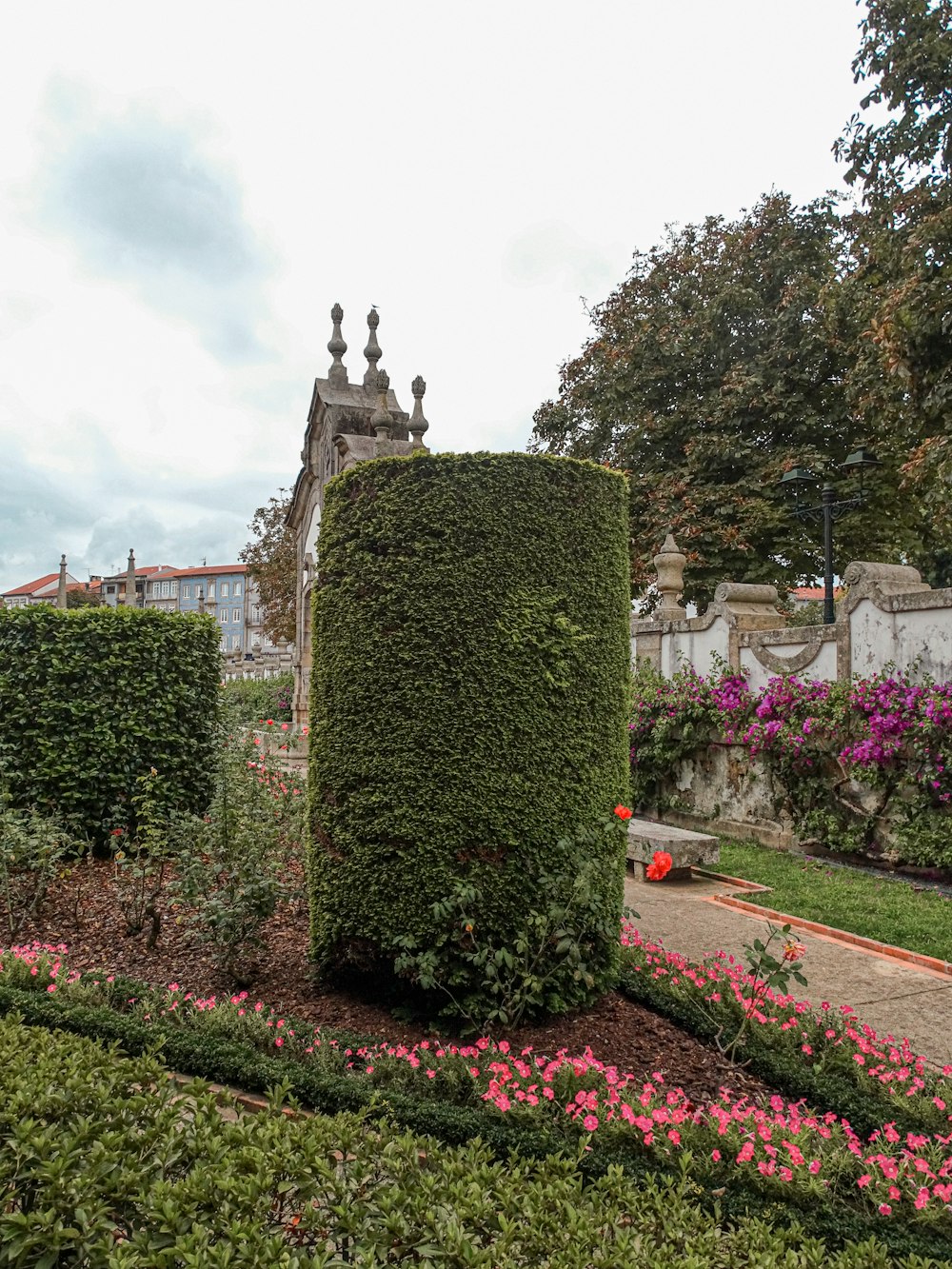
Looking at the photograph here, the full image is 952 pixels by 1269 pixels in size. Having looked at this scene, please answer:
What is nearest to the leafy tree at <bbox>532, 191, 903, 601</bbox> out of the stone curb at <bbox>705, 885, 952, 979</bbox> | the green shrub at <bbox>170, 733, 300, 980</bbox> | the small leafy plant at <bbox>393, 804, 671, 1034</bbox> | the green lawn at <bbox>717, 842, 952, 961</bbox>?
the green lawn at <bbox>717, 842, 952, 961</bbox>

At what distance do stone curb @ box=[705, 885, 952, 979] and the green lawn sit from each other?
147 mm

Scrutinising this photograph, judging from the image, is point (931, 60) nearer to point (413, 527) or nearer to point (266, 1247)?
point (413, 527)

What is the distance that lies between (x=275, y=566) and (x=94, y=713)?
22786 mm

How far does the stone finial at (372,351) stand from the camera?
49.0 ft

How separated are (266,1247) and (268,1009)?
1.88m

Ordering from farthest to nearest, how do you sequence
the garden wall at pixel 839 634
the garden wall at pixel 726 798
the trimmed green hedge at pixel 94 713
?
the garden wall at pixel 726 798 < the garden wall at pixel 839 634 < the trimmed green hedge at pixel 94 713

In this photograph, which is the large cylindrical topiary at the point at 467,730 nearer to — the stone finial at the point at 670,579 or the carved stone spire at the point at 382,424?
the stone finial at the point at 670,579

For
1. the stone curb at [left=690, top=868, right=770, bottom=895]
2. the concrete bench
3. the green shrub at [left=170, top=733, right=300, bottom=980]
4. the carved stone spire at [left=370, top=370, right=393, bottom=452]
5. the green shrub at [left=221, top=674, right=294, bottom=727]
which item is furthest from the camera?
the green shrub at [left=221, top=674, right=294, bottom=727]

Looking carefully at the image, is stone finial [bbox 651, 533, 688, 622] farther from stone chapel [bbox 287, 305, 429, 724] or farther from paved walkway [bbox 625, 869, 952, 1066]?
paved walkway [bbox 625, 869, 952, 1066]

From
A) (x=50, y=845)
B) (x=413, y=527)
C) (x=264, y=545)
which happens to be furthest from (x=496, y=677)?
(x=264, y=545)

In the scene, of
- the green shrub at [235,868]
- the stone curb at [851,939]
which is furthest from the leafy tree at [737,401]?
the green shrub at [235,868]

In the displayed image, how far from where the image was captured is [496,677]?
371 cm

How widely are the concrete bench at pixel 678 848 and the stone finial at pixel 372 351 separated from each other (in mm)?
10578

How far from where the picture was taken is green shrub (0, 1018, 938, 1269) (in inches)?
73.0
